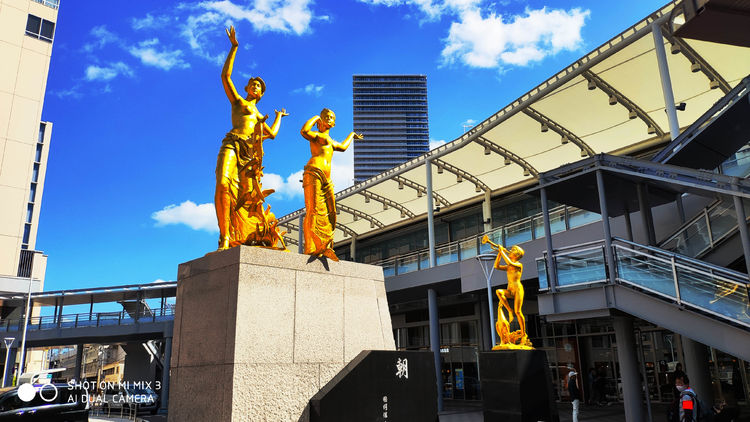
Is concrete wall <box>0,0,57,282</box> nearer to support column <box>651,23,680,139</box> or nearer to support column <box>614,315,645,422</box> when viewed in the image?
support column <box>614,315,645,422</box>

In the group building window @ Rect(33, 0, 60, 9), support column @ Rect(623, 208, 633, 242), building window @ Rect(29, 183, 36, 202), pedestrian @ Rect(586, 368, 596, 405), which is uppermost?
building window @ Rect(33, 0, 60, 9)

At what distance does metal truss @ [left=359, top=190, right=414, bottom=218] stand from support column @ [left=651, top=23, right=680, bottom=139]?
1625cm

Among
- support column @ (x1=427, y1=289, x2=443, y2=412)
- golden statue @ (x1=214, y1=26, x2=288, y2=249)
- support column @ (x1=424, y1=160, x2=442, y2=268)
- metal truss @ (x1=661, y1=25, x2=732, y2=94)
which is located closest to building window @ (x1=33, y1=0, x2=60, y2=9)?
support column @ (x1=424, y1=160, x2=442, y2=268)

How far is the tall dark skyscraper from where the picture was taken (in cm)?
15038

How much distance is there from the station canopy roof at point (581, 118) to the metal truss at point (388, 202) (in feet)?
0.24

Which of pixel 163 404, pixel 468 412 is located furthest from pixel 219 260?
pixel 163 404

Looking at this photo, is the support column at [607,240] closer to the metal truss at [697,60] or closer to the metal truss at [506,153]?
the metal truss at [697,60]

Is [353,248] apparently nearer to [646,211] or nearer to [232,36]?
[646,211]

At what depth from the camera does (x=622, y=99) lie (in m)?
18.9

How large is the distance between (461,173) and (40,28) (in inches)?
1605

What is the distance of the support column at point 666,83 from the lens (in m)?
14.1

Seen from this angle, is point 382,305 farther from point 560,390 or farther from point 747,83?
point 560,390

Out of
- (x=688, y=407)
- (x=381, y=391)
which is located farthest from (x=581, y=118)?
(x=381, y=391)

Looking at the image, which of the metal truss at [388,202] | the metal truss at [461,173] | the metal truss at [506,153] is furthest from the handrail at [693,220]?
the metal truss at [388,202]
